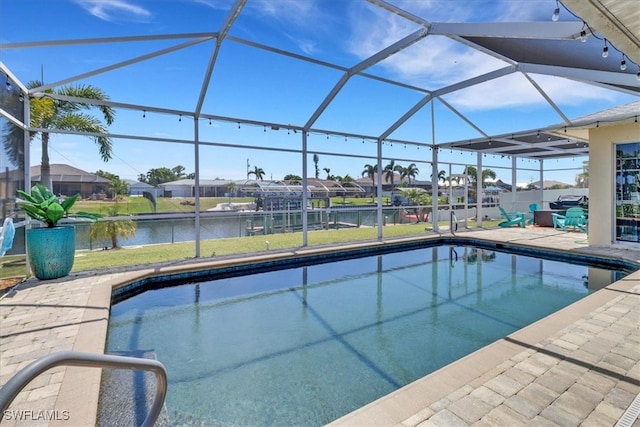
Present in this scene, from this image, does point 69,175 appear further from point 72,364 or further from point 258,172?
point 72,364

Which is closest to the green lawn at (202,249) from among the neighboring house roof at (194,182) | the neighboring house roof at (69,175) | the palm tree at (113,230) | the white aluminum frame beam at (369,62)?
the palm tree at (113,230)

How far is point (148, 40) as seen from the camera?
16.4 feet

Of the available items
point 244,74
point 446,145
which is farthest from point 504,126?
point 244,74

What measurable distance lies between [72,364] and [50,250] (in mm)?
5409

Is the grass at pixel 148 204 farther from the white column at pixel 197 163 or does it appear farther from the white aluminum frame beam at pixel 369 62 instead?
the white aluminum frame beam at pixel 369 62

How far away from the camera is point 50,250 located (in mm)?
5359

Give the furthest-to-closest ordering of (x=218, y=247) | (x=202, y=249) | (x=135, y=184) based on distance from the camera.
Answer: (x=218, y=247), (x=202, y=249), (x=135, y=184)

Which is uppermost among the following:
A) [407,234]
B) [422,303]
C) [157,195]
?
[157,195]

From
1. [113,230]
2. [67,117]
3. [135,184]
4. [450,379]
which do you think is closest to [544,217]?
[450,379]

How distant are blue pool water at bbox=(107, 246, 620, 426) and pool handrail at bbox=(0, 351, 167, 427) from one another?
121cm

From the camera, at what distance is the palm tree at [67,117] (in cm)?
599

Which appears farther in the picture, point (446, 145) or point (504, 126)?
point (446, 145)

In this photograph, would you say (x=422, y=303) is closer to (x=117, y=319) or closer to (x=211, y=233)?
(x=117, y=319)

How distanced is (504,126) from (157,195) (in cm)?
953
